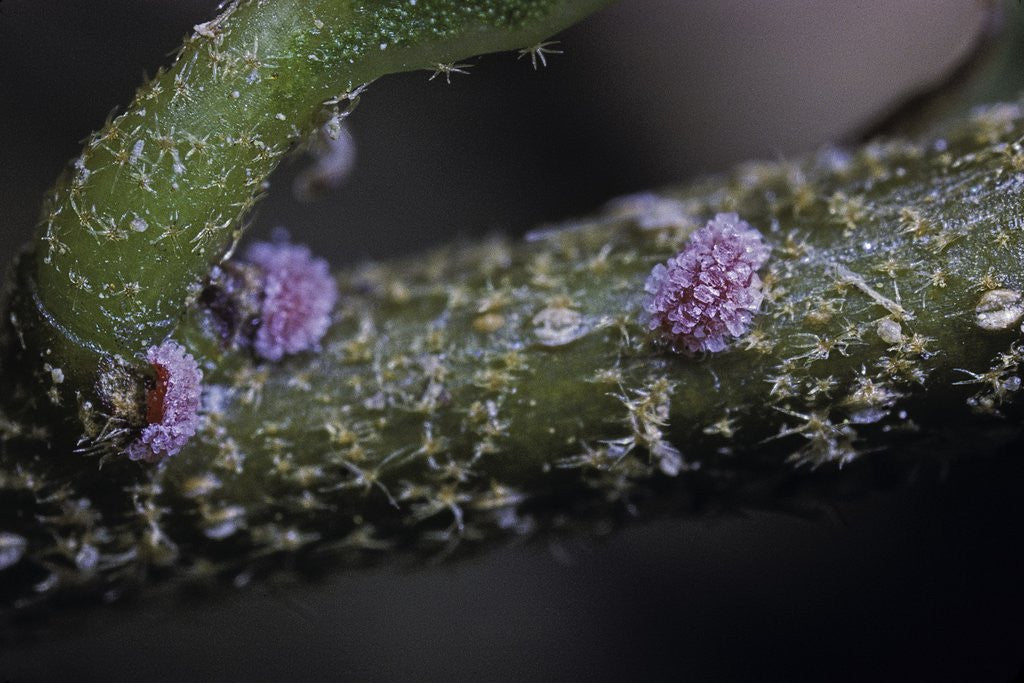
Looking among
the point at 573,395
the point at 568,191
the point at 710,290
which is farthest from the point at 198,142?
the point at 568,191

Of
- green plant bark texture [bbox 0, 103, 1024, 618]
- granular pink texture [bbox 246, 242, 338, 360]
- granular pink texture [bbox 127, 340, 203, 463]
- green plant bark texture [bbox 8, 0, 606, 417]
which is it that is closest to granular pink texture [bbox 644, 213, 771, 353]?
green plant bark texture [bbox 0, 103, 1024, 618]

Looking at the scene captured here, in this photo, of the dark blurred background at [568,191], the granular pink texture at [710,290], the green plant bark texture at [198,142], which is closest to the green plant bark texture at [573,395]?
the granular pink texture at [710,290]

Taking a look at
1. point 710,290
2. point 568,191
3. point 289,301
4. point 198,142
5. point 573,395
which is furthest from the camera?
point 568,191

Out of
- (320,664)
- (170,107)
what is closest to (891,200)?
(170,107)

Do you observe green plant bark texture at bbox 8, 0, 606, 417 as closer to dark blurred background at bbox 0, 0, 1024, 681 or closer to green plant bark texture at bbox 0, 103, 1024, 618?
green plant bark texture at bbox 0, 103, 1024, 618

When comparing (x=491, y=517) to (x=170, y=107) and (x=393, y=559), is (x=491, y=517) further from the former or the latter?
(x=170, y=107)

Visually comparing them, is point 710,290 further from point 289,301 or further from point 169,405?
point 169,405
